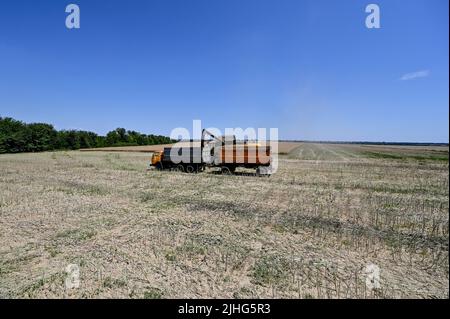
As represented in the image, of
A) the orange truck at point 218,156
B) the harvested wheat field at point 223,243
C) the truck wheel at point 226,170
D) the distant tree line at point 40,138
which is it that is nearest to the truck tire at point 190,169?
the orange truck at point 218,156

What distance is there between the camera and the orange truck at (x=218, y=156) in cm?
1834

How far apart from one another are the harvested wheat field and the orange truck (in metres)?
5.80

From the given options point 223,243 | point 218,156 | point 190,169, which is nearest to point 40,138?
point 190,169

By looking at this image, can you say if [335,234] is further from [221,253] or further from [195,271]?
[195,271]

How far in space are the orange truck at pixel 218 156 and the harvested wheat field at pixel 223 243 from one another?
5.80 m

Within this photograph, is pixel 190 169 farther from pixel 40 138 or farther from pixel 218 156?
pixel 40 138

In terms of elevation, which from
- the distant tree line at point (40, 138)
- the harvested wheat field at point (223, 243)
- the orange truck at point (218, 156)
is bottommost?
the harvested wheat field at point (223, 243)

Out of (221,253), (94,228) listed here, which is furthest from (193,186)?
(221,253)

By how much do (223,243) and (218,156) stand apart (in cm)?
1281

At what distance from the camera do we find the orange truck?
18344 mm

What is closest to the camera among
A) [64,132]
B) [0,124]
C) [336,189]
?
[336,189]

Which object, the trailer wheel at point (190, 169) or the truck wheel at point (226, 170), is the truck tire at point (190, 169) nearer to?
the trailer wheel at point (190, 169)
